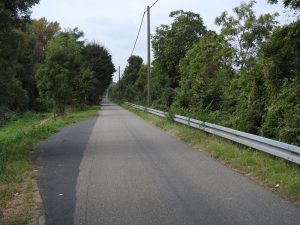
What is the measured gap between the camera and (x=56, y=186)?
8.60m

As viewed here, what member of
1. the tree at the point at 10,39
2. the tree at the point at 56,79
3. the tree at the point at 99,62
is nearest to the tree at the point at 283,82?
the tree at the point at 10,39

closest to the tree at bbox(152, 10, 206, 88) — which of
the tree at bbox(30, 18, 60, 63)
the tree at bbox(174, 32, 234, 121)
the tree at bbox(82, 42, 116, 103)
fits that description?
the tree at bbox(174, 32, 234, 121)

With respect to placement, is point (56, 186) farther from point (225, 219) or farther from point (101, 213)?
point (225, 219)

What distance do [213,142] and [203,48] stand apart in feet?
60.4

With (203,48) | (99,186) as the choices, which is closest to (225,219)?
(99,186)

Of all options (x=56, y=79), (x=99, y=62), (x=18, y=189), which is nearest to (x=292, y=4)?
(x=18, y=189)

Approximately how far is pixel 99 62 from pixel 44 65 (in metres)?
34.7

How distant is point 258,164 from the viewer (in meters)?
9.76

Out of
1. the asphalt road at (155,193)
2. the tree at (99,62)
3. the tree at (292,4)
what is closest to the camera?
the asphalt road at (155,193)

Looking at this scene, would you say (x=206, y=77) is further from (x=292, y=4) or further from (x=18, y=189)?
(x=18, y=189)

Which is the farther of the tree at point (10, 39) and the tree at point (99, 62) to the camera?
the tree at point (99, 62)

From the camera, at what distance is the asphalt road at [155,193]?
6.30m

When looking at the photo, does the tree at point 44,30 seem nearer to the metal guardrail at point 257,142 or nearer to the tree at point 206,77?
the tree at point 206,77

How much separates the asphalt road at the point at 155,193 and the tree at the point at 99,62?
207 feet
